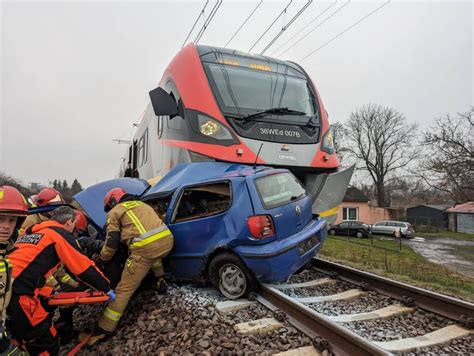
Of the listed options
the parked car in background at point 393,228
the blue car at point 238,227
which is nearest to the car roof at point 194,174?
the blue car at point 238,227

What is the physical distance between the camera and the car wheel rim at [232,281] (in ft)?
12.8

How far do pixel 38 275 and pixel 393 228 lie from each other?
3490 centimetres

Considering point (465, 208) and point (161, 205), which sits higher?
point (161, 205)

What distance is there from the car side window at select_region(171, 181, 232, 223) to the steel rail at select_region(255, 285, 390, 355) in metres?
1.24

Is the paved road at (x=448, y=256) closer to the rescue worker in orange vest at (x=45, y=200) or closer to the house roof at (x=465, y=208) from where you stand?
the rescue worker in orange vest at (x=45, y=200)

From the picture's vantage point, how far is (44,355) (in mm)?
2959

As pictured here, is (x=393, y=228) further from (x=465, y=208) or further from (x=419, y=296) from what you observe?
(x=419, y=296)

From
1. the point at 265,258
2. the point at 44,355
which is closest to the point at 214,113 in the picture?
the point at 265,258

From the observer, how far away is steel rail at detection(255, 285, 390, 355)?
258 centimetres

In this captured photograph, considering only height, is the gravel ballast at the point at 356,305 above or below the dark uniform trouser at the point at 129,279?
below

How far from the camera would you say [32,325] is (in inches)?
114

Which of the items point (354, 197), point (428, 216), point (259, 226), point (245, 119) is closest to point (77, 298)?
point (259, 226)

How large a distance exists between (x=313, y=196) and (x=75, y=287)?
3679 mm

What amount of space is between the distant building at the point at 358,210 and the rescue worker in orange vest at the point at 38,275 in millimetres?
41281
